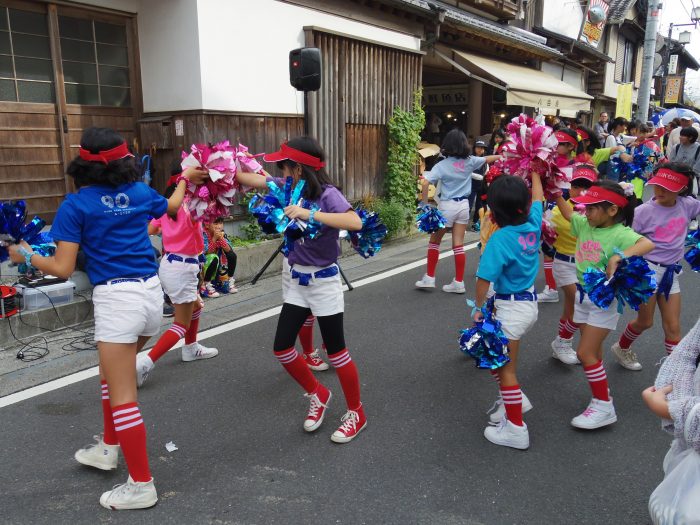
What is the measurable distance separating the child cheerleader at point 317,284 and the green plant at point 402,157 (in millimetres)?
7178

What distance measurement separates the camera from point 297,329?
3.47 metres

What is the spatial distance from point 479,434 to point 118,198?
2.57 metres

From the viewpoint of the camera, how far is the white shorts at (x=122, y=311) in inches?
110

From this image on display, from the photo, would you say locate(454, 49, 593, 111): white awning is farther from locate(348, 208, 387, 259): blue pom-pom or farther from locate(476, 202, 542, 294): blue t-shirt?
locate(476, 202, 542, 294): blue t-shirt

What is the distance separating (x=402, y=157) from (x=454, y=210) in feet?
13.6

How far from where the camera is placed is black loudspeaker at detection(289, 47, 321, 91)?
22.6ft

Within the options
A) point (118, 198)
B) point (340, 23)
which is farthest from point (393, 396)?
point (340, 23)

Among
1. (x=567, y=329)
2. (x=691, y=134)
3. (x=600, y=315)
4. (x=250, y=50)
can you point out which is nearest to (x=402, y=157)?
(x=250, y=50)

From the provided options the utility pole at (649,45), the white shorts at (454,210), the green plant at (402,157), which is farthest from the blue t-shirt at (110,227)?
the utility pole at (649,45)

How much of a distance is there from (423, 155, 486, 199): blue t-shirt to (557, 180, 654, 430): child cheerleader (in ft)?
9.54

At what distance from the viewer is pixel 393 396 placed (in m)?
4.11

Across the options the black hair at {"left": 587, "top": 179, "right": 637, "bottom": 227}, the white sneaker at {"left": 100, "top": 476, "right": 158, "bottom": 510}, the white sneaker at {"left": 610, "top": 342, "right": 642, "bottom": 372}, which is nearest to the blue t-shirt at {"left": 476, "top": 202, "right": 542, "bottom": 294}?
the black hair at {"left": 587, "top": 179, "right": 637, "bottom": 227}

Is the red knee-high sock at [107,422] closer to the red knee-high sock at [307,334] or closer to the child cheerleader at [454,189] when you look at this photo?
the red knee-high sock at [307,334]

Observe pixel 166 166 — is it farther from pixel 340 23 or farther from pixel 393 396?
pixel 393 396
